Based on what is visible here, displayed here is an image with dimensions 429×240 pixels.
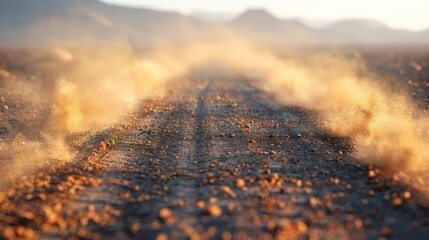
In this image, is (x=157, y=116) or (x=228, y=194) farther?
(x=157, y=116)

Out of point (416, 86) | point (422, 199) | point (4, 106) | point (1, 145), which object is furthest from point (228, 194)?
point (416, 86)

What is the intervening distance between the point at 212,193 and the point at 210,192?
2.4 inches

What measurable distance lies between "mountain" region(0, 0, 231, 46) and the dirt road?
415ft

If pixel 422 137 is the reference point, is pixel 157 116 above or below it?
below

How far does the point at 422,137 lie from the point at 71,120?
9.26 m

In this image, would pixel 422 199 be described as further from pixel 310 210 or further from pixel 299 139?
pixel 299 139

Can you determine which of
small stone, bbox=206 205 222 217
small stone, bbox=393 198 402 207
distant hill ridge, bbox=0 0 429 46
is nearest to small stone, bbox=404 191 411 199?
small stone, bbox=393 198 402 207

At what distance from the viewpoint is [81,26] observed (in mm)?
149875

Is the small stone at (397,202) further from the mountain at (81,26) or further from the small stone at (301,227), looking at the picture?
the mountain at (81,26)

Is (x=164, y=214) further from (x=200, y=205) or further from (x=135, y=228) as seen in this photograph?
(x=200, y=205)

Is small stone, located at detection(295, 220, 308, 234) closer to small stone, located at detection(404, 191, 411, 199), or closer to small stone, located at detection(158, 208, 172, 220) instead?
small stone, located at detection(158, 208, 172, 220)

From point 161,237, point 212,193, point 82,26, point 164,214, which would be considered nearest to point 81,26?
point 82,26

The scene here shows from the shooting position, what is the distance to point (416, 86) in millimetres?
20703

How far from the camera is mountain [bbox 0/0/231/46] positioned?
138875 millimetres
